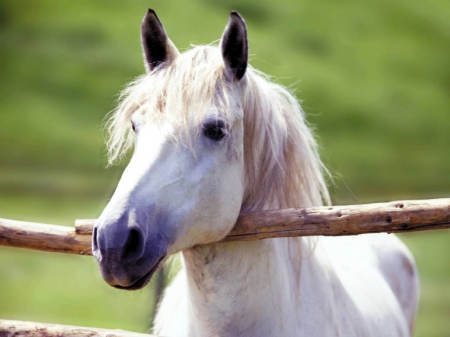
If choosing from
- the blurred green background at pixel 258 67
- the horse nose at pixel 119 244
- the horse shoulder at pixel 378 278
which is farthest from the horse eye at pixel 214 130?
the blurred green background at pixel 258 67

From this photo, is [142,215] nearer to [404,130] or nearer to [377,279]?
[377,279]

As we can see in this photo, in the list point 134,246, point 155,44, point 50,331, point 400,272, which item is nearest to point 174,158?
point 134,246

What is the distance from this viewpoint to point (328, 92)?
101 ft

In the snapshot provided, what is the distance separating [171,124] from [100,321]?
11.3 m

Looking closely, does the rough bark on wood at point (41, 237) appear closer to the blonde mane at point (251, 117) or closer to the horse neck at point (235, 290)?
the blonde mane at point (251, 117)

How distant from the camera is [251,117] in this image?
8.70 ft

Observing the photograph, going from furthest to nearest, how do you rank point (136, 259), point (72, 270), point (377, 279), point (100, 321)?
point (72, 270) < point (100, 321) < point (377, 279) < point (136, 259)

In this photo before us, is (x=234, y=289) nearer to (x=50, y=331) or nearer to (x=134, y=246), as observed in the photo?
(x=134, y=246)

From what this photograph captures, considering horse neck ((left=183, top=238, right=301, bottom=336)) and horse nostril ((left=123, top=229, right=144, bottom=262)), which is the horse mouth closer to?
horse nostril ((left=123, top=229, right=144, bottom=262))

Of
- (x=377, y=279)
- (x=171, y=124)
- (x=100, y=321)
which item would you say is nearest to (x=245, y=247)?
(x=171, y=124)

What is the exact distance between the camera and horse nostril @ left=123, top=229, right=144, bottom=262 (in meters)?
2.15

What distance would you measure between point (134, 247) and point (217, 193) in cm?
41

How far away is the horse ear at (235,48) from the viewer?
2484mm

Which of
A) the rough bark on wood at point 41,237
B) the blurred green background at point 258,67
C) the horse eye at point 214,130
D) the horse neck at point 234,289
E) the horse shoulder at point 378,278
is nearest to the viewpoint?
the horse eye at point 214,130
